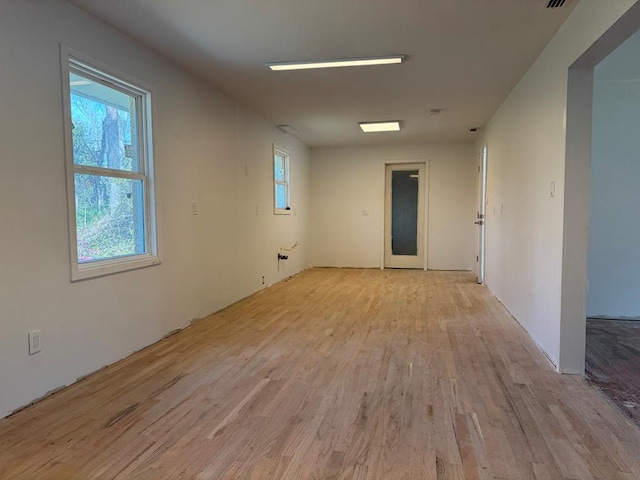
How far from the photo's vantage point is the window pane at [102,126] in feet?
8.71

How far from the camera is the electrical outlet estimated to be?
2.28 metres

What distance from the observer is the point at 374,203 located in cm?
779

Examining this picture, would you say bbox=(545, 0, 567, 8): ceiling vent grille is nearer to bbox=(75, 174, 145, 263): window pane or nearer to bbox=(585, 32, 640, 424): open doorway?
Answer: bbox=(585, 32, 640, 424): open doorway

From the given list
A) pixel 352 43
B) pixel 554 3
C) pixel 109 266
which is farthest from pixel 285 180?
pixel 554 3

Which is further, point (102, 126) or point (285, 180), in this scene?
point (285, 180)

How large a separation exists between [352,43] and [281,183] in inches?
139

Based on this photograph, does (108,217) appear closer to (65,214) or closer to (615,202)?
(65,214)

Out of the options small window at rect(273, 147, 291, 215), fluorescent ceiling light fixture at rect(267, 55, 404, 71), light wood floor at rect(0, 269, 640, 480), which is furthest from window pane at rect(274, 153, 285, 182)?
light wood floor at rect(0, 269, 640, 480)

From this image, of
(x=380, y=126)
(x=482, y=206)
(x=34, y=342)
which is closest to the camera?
(x=34, y=342)

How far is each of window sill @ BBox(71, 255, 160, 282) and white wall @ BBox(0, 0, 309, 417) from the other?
0.05 m

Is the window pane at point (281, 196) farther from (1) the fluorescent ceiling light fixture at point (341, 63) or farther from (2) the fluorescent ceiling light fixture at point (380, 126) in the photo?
(1) the fluorescent ceiling light fixture at point (341, 63)

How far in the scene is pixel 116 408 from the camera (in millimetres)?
2240

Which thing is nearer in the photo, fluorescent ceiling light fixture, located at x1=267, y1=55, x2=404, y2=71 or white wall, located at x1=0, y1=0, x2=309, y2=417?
white wall, located at x1=0, y1=0, x2=309, y2=417

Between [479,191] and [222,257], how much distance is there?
4301 mm
